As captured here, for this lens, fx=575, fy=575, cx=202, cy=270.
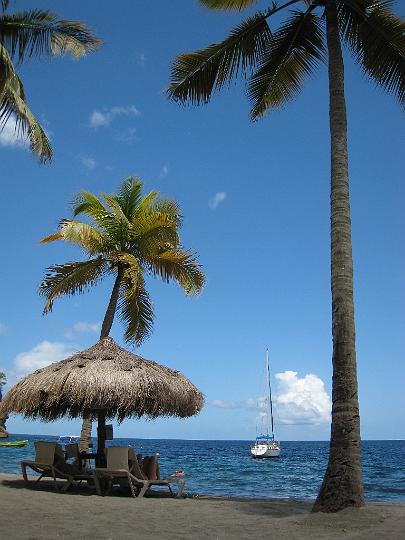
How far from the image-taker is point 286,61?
12945 millimetres

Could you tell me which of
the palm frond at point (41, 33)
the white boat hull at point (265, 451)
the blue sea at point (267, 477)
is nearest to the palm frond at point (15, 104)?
the palm frond at point (41, 33)

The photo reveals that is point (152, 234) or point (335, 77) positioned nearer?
point (335, 77)

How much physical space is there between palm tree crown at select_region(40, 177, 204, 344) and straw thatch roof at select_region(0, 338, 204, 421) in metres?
3.61

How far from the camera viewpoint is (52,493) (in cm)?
1198

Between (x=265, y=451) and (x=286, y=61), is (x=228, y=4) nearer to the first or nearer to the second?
(x=286, y=61)

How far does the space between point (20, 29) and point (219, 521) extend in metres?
11.6

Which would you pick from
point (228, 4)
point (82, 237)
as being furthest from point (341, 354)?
point (82, 237)

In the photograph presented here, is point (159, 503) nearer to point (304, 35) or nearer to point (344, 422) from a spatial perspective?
point (344, 422)

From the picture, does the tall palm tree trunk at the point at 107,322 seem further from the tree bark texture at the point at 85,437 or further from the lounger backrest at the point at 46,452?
the lounger backrest at the point at 46,452

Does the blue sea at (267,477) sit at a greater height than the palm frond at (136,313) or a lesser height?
lesser

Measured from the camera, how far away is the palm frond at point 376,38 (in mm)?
11180

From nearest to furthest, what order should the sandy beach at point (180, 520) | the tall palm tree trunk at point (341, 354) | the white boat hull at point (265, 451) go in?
the sandy beach at point (180, 520) → the tall palm tree trunk at point (341, 354) → the white boat hull at point (265, 451)

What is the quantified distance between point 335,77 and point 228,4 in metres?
3.45

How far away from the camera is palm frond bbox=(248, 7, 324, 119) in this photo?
12.4 m
